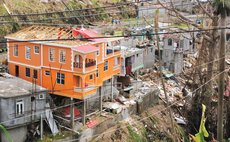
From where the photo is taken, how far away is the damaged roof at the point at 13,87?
1923 cm

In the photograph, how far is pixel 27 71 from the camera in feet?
76.3

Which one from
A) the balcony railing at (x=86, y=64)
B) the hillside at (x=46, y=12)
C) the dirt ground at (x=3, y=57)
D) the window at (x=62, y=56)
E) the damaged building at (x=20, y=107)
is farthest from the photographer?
the hillside at (x=46, y=12)

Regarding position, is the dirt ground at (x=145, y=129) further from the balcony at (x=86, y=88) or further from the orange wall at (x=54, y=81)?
the orange wall at (x=54, y=81)

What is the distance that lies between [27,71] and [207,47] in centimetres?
1008

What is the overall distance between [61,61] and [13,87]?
2.96 metres

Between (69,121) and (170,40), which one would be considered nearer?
(69,121)

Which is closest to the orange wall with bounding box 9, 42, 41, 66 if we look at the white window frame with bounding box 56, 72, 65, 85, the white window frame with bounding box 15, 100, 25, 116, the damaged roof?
the damaged roof

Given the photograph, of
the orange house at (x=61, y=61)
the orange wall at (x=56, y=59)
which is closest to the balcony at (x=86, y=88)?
the orange house at (x=61, y=61)

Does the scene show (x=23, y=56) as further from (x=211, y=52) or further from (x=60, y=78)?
(x=211, y=52)

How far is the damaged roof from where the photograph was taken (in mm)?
19234

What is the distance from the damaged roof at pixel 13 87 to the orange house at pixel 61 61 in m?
1.08

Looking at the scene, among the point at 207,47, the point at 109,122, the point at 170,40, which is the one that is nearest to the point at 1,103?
the point at 109,122

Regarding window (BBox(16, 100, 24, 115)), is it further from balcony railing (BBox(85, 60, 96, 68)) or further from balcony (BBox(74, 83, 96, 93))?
balcony railing (BBox(85, 60, 96, 68))

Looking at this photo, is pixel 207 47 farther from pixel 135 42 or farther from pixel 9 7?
pixel 9 7
